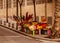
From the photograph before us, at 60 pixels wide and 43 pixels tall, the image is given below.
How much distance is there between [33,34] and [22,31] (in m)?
2.85

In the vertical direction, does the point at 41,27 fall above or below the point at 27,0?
below

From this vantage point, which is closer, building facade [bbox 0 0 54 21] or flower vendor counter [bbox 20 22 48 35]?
flower vendor counter [bbox 20 22 48 35]

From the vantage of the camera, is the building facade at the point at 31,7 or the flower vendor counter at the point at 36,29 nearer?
the flower vendor counter at the point at 36,29

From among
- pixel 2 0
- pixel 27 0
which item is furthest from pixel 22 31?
pixel 2 0

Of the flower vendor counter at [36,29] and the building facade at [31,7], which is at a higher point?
the building facade at [31,7]

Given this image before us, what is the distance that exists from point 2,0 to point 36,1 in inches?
695

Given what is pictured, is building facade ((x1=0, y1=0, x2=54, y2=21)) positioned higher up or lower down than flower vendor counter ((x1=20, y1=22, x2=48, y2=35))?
higher up

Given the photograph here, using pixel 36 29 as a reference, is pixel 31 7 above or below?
above

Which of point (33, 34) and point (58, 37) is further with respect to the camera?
point (33, 34)

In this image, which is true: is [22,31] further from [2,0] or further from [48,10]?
[2,0]

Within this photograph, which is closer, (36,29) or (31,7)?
(36,29)

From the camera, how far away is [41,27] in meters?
23.8

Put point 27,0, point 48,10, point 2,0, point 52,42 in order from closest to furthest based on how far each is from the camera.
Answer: point 52,42 < point 48,10 < point 27,0 < point 2,0


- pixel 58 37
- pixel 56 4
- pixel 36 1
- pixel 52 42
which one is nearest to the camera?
pixel 52 42
